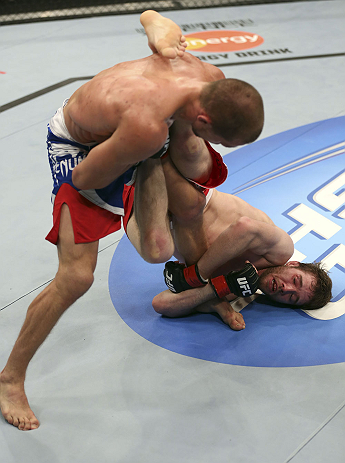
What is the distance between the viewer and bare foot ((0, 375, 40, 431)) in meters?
2.29

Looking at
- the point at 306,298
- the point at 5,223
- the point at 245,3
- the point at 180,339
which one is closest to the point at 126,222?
the point at 180,339

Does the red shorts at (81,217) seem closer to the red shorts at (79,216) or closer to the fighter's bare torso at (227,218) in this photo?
the red shorts at (79,216)

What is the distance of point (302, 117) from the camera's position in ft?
15.9

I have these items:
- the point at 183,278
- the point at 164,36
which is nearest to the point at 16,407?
the point at 183,278

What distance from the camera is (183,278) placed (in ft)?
9.17

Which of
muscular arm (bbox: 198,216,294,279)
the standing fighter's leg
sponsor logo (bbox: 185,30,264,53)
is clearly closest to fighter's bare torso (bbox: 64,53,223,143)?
the standing fighter's leg

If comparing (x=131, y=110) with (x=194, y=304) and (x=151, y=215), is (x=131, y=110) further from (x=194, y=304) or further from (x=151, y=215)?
(x=194, y=304)

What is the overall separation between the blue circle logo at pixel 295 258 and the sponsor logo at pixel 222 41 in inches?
A: 84.9

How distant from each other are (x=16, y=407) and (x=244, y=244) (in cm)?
131

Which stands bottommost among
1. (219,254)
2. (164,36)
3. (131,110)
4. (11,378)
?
(11,378)

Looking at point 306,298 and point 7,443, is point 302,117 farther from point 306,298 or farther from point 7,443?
point 7,443

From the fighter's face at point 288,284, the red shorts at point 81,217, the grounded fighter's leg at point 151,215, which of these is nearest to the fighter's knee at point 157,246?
the grounded fighter's leg at point 151,215

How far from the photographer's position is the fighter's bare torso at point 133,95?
6.47ft

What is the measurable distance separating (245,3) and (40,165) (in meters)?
5.15
